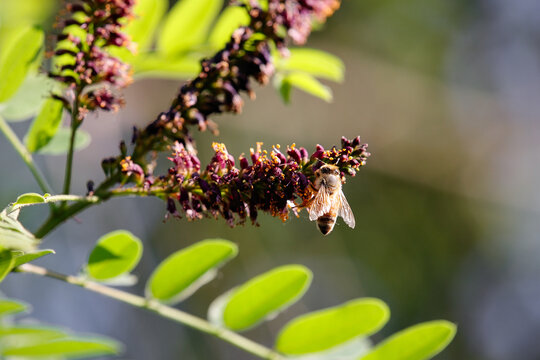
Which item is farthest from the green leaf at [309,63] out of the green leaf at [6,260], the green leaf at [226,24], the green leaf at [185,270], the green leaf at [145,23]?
the green leaf at [6,260]

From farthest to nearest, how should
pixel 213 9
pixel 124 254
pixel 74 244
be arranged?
pixel 74 244 → pixel 213 9 → pixel 124 254

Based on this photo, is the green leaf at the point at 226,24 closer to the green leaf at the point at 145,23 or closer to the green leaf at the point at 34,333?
the green leaf at the point at 145,23

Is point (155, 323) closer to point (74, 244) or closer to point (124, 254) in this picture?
point (74, 244)

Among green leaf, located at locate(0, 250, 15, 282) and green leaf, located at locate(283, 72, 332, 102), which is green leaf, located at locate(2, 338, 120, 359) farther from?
green leaf, located at locate(283, 72, 332, 102)

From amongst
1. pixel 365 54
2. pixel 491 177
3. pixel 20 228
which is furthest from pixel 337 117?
pixel 20 228

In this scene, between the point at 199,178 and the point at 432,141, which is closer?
the point at 199,178
